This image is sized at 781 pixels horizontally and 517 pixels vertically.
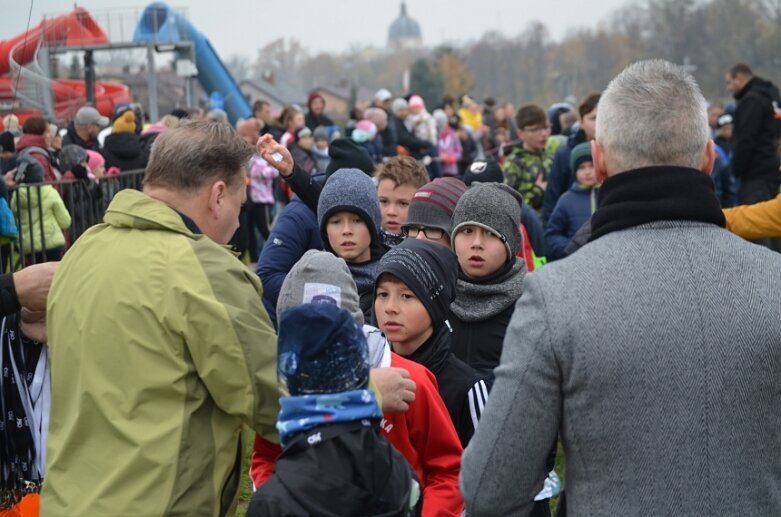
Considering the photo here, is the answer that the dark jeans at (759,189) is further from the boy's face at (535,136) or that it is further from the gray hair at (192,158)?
the gray hair at (192,158)

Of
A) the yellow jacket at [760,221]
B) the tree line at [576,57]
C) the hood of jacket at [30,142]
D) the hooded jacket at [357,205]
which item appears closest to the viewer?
the hooded jacket at [357,205]

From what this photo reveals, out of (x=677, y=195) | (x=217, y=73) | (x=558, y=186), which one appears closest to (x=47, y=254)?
(x=558, y=186)

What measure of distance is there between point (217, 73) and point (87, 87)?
1281 centimetres

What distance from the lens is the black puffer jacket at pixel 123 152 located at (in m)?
12.1

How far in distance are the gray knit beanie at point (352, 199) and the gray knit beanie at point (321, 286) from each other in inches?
66.4

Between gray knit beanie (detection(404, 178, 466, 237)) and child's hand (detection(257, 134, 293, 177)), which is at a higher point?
child's hand (detection(257, 134, 293, 177))

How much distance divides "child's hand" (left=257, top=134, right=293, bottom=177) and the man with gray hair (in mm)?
3289

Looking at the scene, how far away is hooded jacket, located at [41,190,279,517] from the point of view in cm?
277

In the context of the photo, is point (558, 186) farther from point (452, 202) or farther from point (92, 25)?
point (92, 25)

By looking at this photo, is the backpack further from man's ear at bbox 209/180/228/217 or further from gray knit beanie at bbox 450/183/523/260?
man's ear at bbox 209/180/228/217

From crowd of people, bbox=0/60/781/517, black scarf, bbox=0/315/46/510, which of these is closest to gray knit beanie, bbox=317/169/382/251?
crowd of people, bbox=0/60/781/517

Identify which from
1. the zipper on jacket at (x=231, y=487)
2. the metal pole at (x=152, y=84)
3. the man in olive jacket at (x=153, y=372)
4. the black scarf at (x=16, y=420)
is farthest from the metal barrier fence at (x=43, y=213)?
the metal pole at (x=152, y=84)

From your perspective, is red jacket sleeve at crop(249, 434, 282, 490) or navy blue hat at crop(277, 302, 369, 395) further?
red jacket sleeve at crop(249, 434, 282, 490)

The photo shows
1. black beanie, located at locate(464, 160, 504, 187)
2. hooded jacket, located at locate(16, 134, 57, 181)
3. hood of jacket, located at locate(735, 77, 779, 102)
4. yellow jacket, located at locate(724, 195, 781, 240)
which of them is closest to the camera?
yellow jacket, located at locate(724, 195, 781, 240)
